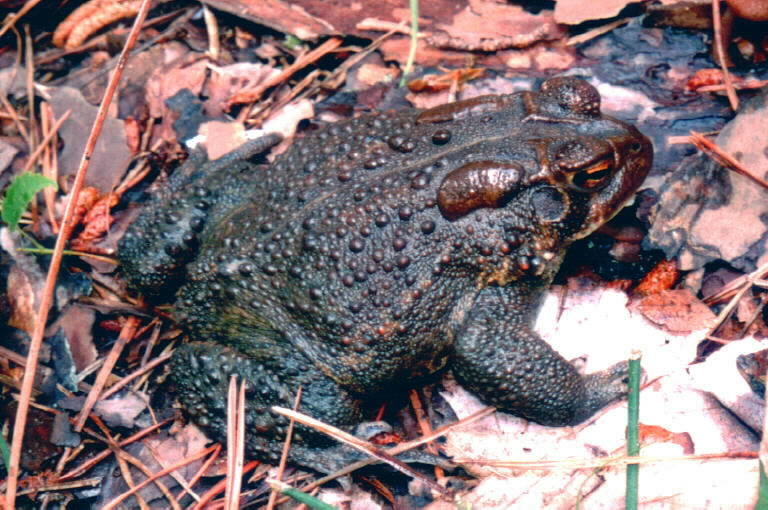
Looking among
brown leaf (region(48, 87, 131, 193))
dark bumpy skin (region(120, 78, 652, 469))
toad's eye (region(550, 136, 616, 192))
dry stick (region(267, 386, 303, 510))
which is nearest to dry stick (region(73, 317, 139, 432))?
dark bumpy skin (region(120, 78, 652, 469))

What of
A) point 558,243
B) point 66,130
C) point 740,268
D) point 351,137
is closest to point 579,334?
point 558,243

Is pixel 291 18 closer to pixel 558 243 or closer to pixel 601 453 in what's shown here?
pixel 558 243

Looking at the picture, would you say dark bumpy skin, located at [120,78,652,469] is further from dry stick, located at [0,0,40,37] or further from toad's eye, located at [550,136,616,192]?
dry stick, located at [0,0,40,37]

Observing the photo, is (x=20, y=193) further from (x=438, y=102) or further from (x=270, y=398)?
(x=438, y=102)

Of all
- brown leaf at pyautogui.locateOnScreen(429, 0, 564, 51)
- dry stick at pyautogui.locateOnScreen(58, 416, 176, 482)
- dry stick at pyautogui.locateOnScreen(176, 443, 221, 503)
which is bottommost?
dry stick at pyautogui.locateOnScreen(176, 443, 221, 503)

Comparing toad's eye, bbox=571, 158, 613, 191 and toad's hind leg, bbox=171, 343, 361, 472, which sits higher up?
toad's eye, bbox=571, 158, 613, 191

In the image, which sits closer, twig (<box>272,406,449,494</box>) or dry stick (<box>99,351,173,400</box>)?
twig (<box>272,406,449,494</box>)

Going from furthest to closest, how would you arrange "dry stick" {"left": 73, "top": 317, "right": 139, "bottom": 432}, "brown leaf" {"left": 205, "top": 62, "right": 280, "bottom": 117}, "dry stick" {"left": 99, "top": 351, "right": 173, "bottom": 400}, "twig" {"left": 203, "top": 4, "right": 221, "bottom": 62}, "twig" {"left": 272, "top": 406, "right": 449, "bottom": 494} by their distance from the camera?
"twig" {"left": 203, "top": 4, "right": 221, "bottom": 62}, "brown leaf" {"left": 205, "top": 62, "right": 280, "bottom": 117}, "dry stick" {"left": 99, "top": 351, "right": 173, "bottom": 400}, "dry stick" {"left": 73, "top": 317, "right": 139, "bottom": 432}, "twig" {"left": 272, "top": 406, "right": 449, "bottom": 494}

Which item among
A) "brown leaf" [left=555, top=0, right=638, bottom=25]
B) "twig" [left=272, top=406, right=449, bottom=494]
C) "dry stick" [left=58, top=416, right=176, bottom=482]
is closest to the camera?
"twig" [left=272, top=406, right=449, bottom=494]

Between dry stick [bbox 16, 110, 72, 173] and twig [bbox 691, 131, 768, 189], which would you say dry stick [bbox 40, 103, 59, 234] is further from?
twig [bbox 691, 131, 768, 189]
